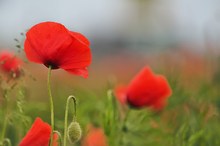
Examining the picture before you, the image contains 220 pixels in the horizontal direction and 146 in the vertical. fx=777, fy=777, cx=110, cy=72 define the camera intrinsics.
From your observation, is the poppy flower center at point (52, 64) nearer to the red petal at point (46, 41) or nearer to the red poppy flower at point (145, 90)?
the red petal at point (46, 41)

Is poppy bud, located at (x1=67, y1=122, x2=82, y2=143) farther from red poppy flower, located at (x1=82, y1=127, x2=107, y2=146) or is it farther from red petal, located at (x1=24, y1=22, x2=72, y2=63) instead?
red poppy flower, located at (x1=82, y1=127, x2=107, y2=146)

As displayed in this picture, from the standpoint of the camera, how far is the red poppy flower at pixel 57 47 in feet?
4.00

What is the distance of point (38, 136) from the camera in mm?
1217

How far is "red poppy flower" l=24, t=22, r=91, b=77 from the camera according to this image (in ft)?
4.00

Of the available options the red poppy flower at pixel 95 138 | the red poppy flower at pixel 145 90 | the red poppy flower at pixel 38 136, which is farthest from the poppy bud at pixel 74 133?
the red poppy flower at pixel 95 138

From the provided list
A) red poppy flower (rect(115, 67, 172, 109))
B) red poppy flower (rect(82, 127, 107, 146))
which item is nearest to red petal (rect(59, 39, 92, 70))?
red poppy flower (rect(115, 67, 172, 109))

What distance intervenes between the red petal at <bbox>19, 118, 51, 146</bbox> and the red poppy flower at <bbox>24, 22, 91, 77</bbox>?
0.09m

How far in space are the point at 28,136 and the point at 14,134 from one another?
0.67 meters

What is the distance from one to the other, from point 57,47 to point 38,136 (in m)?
0.14

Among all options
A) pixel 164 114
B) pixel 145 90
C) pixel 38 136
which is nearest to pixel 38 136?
pixel 38 136

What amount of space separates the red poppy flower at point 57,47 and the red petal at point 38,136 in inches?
3.7

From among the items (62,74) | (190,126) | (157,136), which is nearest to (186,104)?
(157,136)

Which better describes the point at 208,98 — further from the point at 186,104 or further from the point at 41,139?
the point at 41,139

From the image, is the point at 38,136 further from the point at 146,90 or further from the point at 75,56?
the point at 146,90
